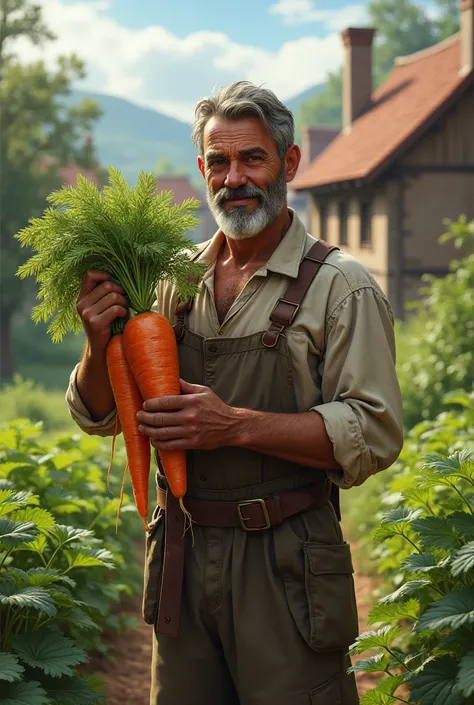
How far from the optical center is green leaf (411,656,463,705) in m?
2.45

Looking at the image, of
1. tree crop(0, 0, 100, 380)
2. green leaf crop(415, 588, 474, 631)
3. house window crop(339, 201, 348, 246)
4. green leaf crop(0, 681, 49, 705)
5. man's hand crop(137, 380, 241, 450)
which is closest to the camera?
green leaf crop(415, 588, 474, 631)

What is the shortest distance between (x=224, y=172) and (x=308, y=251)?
35 cm

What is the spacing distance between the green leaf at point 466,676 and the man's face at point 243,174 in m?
1.35

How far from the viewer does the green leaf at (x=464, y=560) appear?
2498 mm

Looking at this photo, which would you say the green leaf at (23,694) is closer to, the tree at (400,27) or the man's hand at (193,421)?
the man's hand at (193,421)

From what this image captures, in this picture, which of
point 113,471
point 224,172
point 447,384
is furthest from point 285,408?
point 447,384

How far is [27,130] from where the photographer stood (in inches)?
1124

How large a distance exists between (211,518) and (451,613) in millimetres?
768

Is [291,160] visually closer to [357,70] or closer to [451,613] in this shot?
[451,613]

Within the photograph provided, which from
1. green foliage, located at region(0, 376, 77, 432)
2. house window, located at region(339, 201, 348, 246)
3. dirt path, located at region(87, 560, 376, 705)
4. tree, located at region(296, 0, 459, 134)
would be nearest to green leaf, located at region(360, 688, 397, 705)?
dirt path, located at region(87, 560, 376, 705)

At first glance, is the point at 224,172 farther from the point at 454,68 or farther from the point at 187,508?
the point at 454,68

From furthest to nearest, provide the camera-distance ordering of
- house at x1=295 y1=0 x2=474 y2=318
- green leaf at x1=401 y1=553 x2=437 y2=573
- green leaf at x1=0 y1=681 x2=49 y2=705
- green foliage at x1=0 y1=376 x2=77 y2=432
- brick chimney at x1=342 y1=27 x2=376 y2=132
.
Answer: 1. brick chimney at x1=342 y1=27 x2=376 y2=132
2. house at x1=295 y1=0 x2=474 y2=318
3. green foliage at x1=0 y1=376 x2=77 y2=432
4. green leaf at x1=401 y1=553 x2=437 y2=573
5. green leaf at x1=0 y1=681 x2=49 y2=705

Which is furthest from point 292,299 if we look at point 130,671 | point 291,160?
point 130,671

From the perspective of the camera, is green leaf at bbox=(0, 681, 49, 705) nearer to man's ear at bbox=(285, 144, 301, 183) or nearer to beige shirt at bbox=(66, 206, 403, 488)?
beige shirt at bbox=(66, 206, 403, 488)
